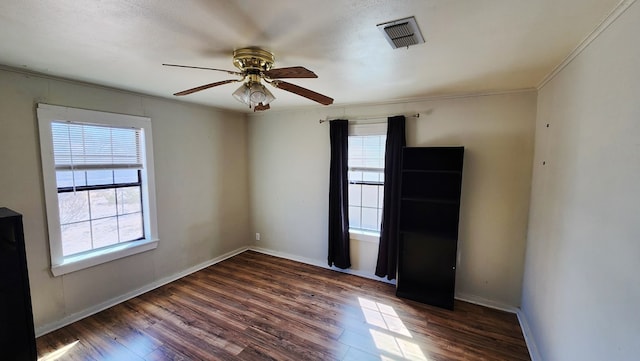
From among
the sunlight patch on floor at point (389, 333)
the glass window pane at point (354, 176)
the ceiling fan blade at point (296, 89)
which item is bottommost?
the sunlight patch on floor at point (389, 333)

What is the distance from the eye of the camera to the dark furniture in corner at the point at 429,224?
306cm

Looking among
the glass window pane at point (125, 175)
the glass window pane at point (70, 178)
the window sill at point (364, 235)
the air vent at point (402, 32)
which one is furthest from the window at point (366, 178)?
Result: the glass window pane at point (70, 178)

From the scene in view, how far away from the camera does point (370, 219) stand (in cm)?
386

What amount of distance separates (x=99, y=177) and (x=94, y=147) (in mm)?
333

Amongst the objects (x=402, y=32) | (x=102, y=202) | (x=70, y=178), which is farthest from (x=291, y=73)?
(x=102, y=202)

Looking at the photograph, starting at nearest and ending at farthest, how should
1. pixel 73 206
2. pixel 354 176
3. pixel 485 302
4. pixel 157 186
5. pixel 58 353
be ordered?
pixel 58 353 < pixel 73 206 < pixel 485 302 < pixel 157 186 < pixel 354 176

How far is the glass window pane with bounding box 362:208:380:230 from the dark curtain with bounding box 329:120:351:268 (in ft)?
0.85

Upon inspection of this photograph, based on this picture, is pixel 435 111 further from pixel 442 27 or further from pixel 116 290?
pixel 116 290

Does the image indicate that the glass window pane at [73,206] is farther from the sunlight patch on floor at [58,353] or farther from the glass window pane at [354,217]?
the glass window pane at [354,217]

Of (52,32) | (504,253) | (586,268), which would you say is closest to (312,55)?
(52,32)

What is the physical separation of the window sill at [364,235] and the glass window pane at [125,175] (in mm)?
2946

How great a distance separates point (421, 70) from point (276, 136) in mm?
2717

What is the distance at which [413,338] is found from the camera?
8.34ft

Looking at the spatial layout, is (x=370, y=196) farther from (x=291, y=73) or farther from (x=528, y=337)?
(x=291, y=73)
